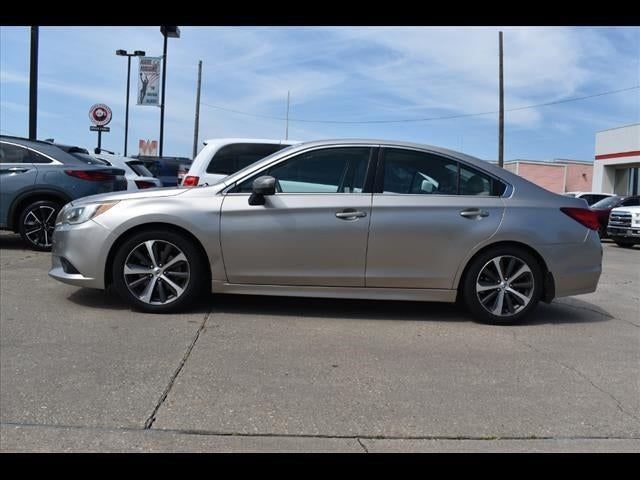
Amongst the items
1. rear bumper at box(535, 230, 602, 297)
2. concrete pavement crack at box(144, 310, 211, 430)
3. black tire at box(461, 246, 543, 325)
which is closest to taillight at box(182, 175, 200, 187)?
concrete pavement crack at box(144, 310, 211, 430)

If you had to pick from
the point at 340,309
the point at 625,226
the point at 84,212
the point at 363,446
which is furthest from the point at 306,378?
the point at 625,226

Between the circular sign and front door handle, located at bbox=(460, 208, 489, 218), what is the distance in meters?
19.1

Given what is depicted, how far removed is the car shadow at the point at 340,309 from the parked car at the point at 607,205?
12.7 m

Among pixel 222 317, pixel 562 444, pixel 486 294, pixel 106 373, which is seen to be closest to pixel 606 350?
pixel 486 294

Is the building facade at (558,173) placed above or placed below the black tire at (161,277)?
above

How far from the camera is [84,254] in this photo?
207 inches

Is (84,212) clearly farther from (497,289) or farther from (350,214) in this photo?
(497,289)

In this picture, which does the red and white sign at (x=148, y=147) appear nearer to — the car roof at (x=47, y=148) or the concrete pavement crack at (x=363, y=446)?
the car roof at (x=47, y=148)

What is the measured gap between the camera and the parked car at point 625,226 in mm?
15625

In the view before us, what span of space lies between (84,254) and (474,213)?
3.51 metres

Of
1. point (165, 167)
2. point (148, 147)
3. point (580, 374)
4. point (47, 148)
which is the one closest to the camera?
point (580, 374)

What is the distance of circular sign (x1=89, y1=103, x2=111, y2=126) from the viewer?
2155 centimetres

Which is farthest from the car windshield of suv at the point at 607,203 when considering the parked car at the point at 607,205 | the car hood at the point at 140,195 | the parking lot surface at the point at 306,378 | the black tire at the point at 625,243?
the car hood at the point at 140,195

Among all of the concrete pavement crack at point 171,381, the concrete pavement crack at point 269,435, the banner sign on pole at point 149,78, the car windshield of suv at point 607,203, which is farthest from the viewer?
the banner sign on pole at point 149,78
